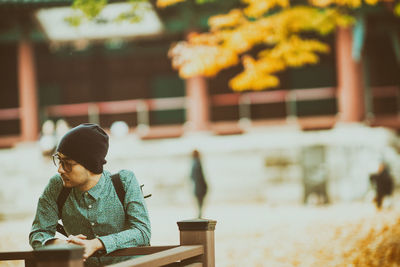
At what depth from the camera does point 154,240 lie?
12.0m

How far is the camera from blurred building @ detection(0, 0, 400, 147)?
20109 mm

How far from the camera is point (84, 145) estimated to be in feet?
11.5

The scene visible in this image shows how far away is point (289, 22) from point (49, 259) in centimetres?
1214

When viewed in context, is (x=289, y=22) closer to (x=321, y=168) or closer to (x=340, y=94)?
(x=321, y=168)

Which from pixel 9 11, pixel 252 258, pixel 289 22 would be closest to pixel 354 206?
pixel 289 22

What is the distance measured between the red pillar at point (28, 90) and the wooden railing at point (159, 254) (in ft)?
59.0

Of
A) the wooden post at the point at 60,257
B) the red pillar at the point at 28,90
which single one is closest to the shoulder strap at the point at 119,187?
the wooden post at the point at 60,257

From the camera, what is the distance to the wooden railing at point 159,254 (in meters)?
2.66

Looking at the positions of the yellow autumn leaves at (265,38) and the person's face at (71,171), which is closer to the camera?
the person's face at (71,171)

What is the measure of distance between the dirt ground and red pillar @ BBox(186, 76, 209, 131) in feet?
10.4

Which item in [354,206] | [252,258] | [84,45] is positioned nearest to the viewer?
[252,258]

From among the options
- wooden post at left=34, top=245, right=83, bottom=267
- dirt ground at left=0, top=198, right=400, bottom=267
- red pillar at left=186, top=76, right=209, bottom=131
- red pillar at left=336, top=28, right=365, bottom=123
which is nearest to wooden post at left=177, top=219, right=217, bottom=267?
wooden post at left=34, top=245, right=83, bottom=267

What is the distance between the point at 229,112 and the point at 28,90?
7067mm

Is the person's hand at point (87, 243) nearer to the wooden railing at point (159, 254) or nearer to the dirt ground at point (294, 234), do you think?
the wooden railing at point (159, 254)
